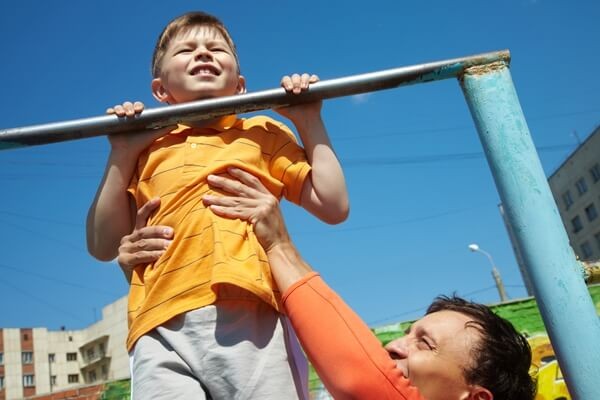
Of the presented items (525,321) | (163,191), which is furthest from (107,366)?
(163,191)

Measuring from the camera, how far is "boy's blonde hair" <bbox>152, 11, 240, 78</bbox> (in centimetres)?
172

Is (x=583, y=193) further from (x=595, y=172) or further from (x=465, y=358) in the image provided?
(x=465, y=358)

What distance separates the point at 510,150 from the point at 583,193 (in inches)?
1515

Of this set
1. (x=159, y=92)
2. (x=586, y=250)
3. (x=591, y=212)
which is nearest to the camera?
(x=159, y=92)

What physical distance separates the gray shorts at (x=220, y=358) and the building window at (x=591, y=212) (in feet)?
125

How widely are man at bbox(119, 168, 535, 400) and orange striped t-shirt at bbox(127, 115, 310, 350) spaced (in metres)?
0.04

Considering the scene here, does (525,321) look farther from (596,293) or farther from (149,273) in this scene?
(149,273)

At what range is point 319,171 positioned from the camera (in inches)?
58.7

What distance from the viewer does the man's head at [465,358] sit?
4.54 ft

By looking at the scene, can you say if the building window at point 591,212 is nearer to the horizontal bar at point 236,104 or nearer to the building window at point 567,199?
the building window at point 567,199

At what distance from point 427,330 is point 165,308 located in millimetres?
667

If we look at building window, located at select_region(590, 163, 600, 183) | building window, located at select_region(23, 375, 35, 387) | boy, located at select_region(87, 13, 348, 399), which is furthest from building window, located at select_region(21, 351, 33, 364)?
boy, located at select_region(87, 13, 348, 399)

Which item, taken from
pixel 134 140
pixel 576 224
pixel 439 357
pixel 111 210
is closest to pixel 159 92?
pixel 134 140

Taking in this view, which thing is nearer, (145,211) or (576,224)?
(145,211)
